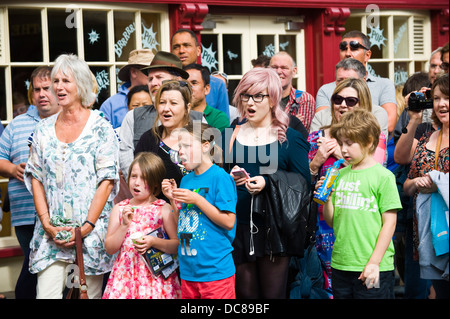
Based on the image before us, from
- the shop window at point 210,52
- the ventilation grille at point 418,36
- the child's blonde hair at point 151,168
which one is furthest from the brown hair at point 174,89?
the ventilation grille at point 418,36

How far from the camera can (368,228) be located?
400cm

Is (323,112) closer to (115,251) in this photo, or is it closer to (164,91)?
(164,91)

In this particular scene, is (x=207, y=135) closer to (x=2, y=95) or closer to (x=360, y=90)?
→ (x=360, y=90)

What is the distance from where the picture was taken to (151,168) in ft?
14.2

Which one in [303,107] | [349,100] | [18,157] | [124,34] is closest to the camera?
[349,100]

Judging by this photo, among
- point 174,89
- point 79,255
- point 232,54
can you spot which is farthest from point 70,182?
point 232,54

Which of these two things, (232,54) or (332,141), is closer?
(332,141)

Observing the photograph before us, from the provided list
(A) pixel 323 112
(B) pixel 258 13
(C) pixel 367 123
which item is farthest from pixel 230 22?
(C) pixel 367 123

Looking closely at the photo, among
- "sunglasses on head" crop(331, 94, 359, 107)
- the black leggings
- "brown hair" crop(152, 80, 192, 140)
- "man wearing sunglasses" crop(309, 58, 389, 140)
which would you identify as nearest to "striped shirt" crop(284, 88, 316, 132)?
"man wearing sunglasses" crop(309, 58, 389, 140)

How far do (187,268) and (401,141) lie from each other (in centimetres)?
176

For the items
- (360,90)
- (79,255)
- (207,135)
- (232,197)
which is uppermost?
(360,90)

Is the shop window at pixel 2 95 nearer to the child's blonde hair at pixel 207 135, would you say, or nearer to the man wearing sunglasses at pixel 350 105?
the child's blonde hair at pixel 207 135

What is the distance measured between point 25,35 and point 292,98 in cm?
250

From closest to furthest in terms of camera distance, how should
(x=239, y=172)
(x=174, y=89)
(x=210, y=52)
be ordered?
(x=239, y=172), (x=174, y=89), (x=210, y=52)
